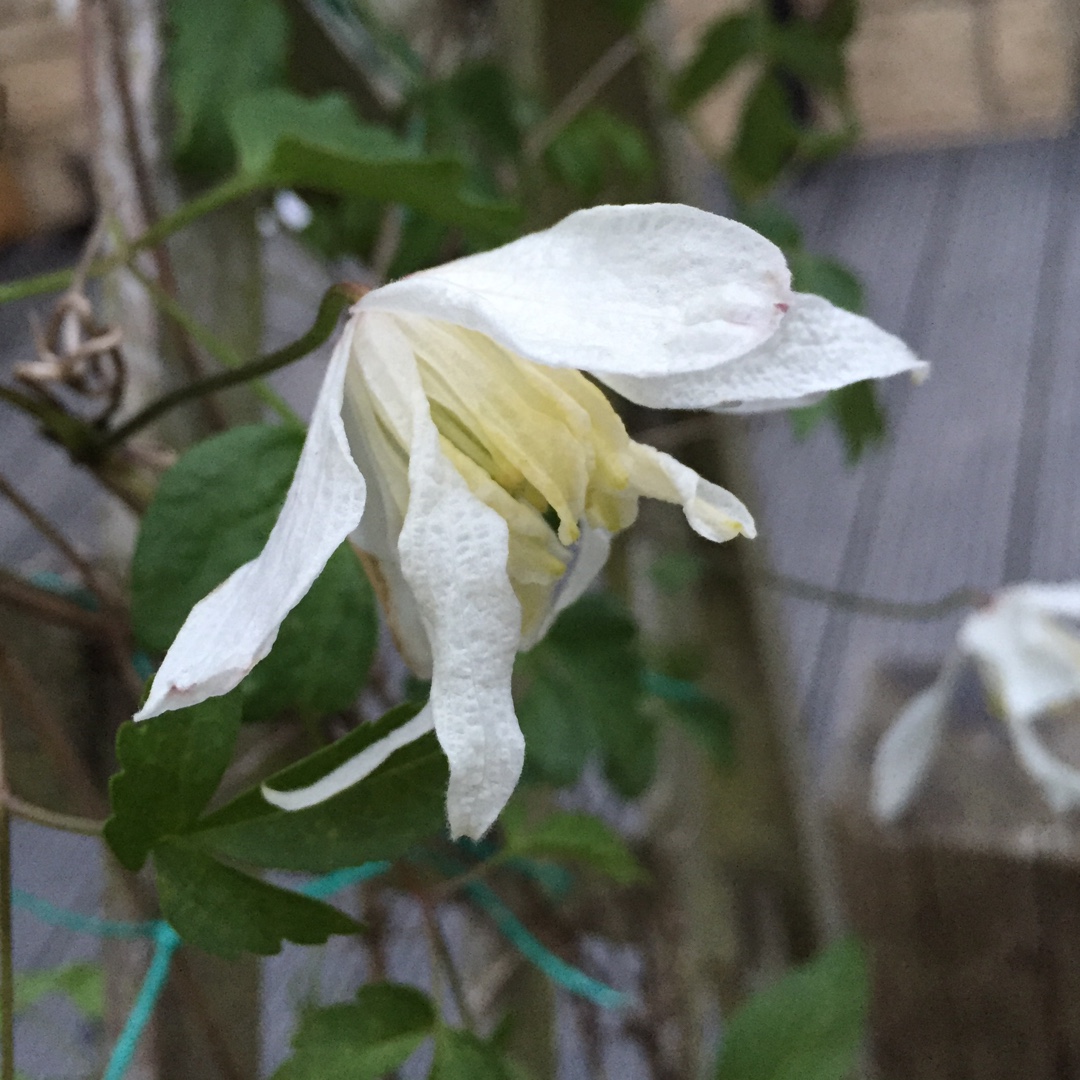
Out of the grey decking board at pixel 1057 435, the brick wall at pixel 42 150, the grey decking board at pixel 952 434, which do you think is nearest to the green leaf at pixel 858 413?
the grey decking board at pixel 952 434

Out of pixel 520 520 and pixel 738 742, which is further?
pixel 738 742

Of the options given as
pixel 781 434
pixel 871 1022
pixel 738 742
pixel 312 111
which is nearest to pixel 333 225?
pixel 312 111

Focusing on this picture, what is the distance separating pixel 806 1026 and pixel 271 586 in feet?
0.84

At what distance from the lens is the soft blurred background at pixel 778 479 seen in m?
0.58

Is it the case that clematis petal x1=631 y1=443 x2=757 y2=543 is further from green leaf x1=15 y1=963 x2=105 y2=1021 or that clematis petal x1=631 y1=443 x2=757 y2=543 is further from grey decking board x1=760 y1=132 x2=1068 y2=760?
grey decking board x1=760 y1=132 x2=1068 y2=760

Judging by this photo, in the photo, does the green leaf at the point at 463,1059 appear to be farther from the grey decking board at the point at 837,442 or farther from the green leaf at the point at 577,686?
the grey decking board at the point at 837,442

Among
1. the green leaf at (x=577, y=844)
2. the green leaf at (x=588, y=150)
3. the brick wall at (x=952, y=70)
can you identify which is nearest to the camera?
the green leaf at (x=577, y=844)

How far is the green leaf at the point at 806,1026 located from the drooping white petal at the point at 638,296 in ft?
0.81

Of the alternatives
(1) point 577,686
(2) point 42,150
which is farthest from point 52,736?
(2) point 42,150

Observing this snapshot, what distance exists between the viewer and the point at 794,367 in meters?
0.19

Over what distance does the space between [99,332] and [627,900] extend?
0.57 m

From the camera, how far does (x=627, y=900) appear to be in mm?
751

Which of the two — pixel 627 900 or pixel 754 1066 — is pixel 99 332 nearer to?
pixel 754 1066

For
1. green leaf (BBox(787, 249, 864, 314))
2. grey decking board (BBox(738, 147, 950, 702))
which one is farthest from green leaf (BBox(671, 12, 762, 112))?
grey decking board (BBox(738, 147, 950, 702))
